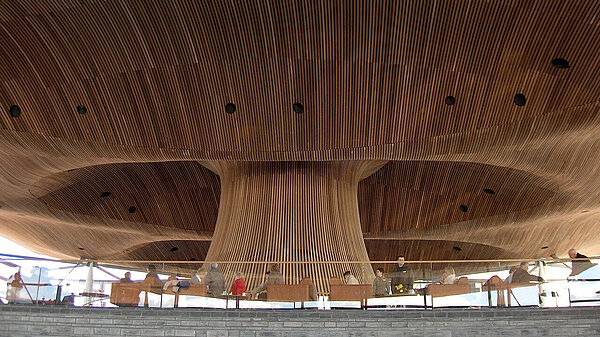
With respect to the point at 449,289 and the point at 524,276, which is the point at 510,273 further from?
the point at 449,289

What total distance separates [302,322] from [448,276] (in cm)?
286

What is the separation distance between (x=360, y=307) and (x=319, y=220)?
6.14 meters

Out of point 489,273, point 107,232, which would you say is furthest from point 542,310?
point 107,232

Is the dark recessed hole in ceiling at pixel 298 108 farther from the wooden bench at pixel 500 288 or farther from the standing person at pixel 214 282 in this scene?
the wooden bench at pixel 500 288

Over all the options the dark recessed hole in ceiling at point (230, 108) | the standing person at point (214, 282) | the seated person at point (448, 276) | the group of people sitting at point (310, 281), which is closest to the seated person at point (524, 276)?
the group of people sitting at point (310, 281)

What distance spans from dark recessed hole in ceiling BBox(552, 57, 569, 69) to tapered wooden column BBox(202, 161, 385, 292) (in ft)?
23.9

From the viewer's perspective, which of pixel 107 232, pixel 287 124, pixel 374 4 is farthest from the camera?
pixel 107 232

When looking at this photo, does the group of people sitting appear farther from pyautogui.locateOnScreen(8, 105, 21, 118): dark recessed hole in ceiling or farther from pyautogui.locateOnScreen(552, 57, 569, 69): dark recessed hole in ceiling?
pyautogui.locateOnScreen(8, 105, 21, 118): dark recessed hole in ceiling

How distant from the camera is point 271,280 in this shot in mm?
13031

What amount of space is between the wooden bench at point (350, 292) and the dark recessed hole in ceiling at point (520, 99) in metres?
5.14

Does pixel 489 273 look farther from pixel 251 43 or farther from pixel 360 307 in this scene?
pixel 251 43

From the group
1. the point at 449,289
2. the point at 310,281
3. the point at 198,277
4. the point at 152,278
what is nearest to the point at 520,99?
the point at 449,289

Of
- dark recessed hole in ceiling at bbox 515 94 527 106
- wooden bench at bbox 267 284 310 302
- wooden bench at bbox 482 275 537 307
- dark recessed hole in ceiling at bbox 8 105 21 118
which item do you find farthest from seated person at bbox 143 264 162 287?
dark recessed hole in ceiling at bbox 515 94 527 106

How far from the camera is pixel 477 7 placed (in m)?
11.8
